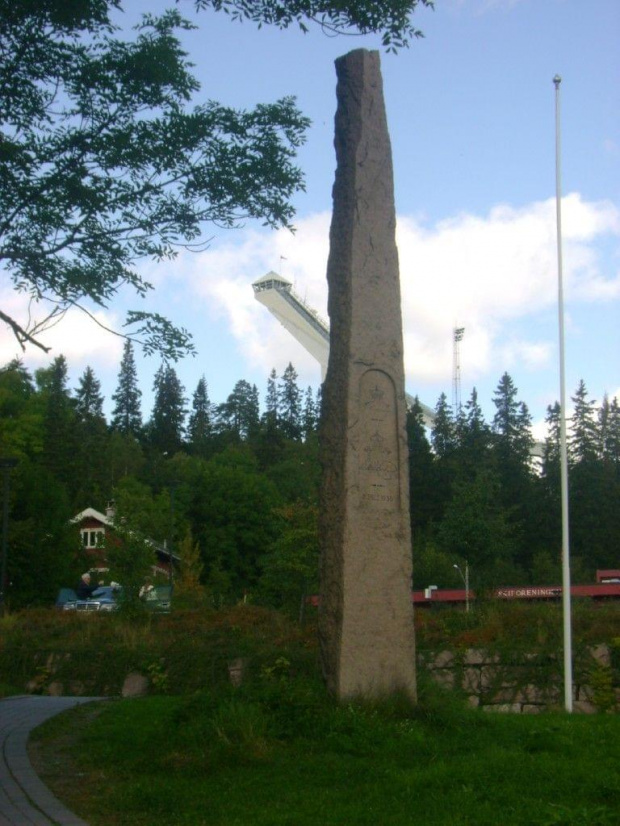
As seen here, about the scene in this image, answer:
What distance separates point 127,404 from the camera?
338 feet

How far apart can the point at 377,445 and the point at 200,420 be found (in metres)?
95.0

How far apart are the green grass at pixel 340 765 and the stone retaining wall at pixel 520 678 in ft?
12.9

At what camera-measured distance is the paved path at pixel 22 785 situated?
652 cm

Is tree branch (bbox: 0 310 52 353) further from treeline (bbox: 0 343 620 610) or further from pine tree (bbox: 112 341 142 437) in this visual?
pine tree (bbox: 112 341 142 437)

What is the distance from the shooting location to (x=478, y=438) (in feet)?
241

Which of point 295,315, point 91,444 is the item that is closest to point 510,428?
point 295,315

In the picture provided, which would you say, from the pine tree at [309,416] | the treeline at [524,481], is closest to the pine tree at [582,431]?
the treeline at [524,481]

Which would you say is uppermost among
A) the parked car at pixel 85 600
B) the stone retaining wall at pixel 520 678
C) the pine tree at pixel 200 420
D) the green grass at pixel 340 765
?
the pine tree at pixel 200 420

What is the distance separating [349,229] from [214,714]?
4880 mm

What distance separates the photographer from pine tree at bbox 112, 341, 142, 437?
102 metres

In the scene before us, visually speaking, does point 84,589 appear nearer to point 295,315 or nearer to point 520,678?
→ point 295,315

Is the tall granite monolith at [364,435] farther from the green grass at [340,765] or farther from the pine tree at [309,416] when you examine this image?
the pine tree at [309,416]

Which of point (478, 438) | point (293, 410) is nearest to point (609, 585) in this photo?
point (478, 438)

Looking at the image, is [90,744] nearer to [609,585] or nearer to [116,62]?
[116,62]
